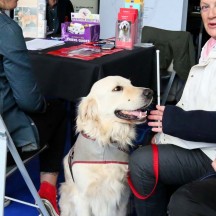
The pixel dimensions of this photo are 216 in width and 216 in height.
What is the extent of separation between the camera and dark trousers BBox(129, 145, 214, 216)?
1.33 meters

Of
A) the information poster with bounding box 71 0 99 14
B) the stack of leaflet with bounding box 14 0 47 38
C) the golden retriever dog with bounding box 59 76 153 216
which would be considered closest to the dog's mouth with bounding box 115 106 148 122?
the golden retriever dog with bounding box 59 76 153 216

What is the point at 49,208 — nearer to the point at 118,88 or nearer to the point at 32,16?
the point at 118,88

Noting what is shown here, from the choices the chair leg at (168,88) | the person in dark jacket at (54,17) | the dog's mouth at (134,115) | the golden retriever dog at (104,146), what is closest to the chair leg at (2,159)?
the golden retriever dog at (104,146)

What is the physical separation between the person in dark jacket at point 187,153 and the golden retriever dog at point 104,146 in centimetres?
9

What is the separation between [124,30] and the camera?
7.12ft

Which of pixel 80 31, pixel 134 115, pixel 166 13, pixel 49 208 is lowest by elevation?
pixel 49 208

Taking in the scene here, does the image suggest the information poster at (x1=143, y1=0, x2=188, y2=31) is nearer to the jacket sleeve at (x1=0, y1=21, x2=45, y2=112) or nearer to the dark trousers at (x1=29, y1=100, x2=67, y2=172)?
the dark trousers at (x1=29, y1=100, x2=67, y2=172)

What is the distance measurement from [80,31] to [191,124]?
1305 millimetres

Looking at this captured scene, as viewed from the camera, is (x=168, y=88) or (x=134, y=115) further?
(x=168, y=88)

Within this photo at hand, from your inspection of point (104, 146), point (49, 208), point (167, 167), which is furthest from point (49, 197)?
point (167, 167)

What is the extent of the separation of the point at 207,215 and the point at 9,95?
937 mm

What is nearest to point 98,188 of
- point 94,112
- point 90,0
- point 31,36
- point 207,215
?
point 94,112

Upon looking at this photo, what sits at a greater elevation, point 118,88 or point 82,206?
point 118,88

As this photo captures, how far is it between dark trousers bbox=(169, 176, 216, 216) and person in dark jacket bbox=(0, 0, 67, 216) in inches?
27.0
